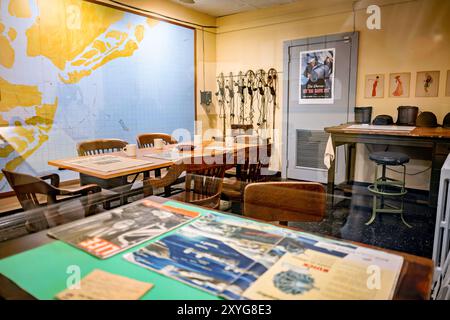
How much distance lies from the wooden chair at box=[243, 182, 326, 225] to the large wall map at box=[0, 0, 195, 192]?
296 centimetres

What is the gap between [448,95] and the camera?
386cm

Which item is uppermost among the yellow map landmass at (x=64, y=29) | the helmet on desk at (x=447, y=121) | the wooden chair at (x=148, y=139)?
the yellow map landmass at (x=64, y=29)

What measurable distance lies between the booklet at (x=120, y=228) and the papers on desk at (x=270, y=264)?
0.22ft

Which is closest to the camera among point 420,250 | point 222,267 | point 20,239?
point 222,267

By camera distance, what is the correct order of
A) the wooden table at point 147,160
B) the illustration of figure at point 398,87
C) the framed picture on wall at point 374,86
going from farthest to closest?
the framed picture on wall at point 374,86 < the illustration of figure at point 398,87 < the wooden table at point 147,160

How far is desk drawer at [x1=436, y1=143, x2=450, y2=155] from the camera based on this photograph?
304 centimetres

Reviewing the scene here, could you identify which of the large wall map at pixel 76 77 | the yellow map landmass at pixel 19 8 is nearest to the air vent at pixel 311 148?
the large wall map at pixel 76 77

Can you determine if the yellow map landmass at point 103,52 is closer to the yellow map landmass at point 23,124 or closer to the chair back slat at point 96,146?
the yellow map landmass at point 23,124

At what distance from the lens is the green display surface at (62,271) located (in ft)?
2.52

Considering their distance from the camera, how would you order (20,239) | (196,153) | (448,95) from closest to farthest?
(20,239), (196,153), (448,95)

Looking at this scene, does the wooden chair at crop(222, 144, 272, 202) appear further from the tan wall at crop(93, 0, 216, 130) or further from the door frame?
the tan wall at crop(93, 0, 216, 130)
